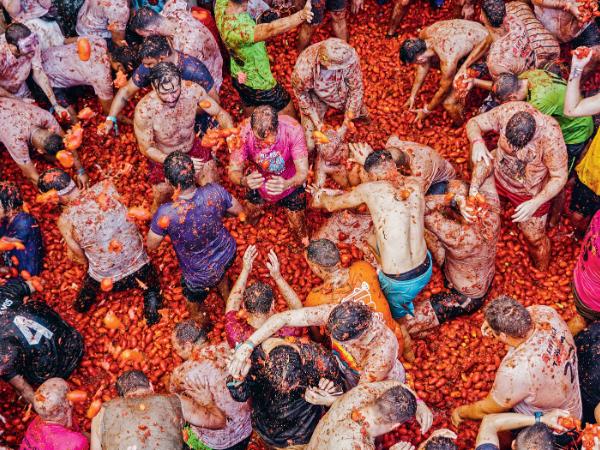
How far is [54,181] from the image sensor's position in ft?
19.0

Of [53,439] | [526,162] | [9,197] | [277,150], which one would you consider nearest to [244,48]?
[277,150]

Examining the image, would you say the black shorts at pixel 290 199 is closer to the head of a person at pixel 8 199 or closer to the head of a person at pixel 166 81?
the head of a person at pixel 166 81

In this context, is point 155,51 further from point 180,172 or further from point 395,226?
point 395,226

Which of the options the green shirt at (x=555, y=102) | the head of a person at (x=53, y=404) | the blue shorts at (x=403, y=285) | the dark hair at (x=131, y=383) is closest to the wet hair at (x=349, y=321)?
the blue shorts at (x=403, y=285)

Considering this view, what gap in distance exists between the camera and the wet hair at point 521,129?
17.8 ft

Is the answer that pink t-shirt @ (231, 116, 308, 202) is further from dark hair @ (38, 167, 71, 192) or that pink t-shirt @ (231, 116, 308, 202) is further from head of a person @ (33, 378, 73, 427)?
head of a person @ (33, 378, 73, 427)

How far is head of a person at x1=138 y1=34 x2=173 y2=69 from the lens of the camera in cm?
616

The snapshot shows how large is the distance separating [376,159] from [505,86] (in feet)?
5.29

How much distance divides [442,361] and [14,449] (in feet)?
13.3

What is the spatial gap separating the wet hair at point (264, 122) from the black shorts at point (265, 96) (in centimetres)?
151

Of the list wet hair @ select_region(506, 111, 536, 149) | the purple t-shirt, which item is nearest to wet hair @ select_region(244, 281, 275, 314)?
the purple t-shirt

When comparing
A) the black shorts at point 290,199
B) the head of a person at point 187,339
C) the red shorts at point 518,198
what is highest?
the red shorts at point 518,198

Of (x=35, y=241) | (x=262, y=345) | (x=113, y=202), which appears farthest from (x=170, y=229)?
(x=35, y=241)

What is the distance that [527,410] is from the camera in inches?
178
